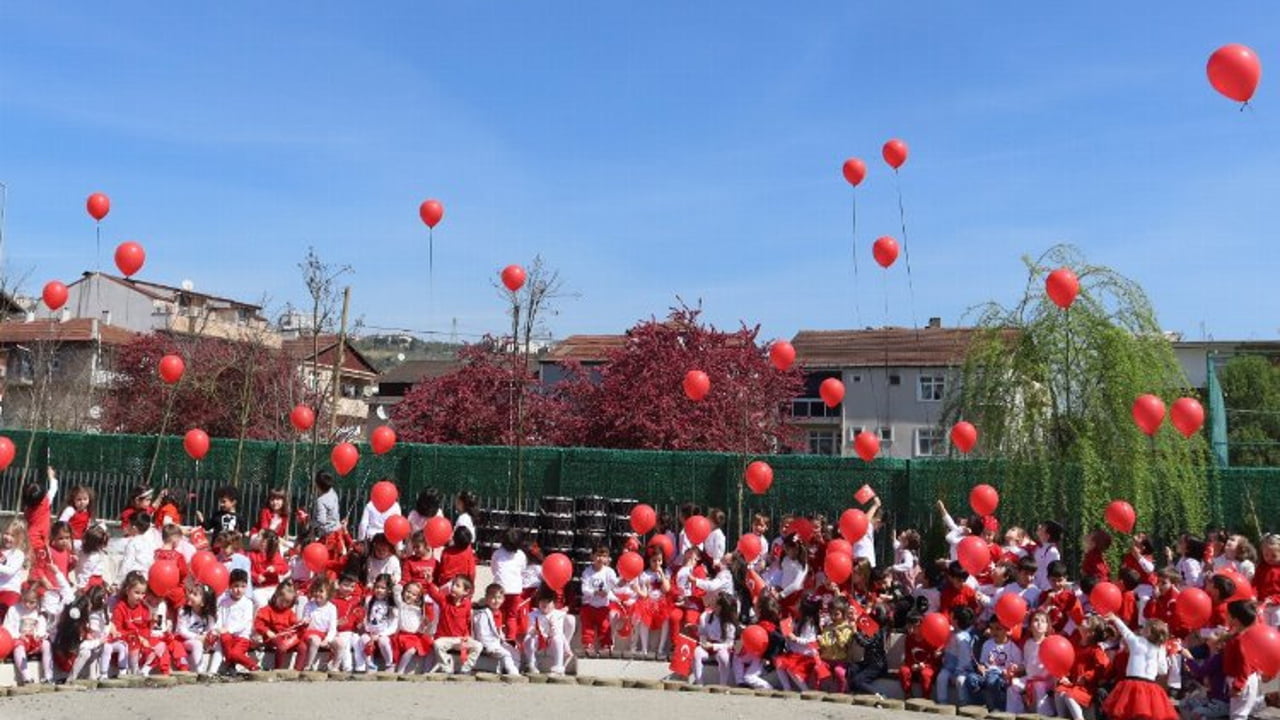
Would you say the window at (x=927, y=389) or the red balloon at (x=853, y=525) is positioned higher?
the window at (x=927, y=389)

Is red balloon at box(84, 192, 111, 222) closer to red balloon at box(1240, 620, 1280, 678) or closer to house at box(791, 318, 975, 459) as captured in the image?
A: red balloon at box(1240, 620, 1280, 678)

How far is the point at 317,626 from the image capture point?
36.1 ft

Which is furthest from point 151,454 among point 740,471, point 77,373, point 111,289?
point 111,289

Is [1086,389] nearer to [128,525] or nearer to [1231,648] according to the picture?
[1231,648]

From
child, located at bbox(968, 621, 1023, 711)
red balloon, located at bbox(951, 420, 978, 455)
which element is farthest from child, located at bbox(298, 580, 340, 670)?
red balloon, located at bbox(951, 420, 978, 455)

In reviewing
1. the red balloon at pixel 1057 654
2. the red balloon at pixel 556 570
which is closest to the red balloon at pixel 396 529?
the red balloon at pixel 556 570

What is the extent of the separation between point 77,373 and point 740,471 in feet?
105

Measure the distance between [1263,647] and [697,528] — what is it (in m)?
5.58

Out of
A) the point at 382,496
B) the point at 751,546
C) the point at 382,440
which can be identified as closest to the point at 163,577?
the point at 382,496

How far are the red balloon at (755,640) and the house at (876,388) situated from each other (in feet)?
118

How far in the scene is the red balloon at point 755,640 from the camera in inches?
420

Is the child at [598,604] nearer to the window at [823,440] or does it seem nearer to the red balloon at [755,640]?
the red balloon at [755,640]

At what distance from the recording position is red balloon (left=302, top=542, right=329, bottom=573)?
40.3ft

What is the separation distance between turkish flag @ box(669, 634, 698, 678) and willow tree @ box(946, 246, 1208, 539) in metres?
7.18
